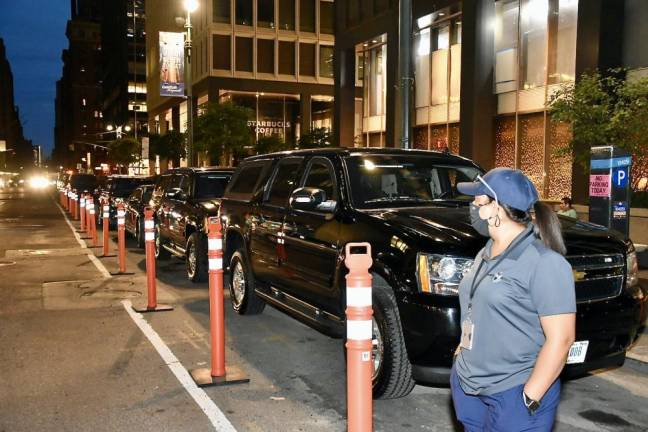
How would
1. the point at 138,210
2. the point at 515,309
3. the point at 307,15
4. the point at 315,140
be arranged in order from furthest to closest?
1. the point at 307,15
2. the point at 315,140
3. the point at 138,210
4. the point at 515,309

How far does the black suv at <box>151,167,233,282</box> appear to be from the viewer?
10.7 meters

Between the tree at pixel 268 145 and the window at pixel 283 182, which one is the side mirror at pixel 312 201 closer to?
the window at pixel 283 182

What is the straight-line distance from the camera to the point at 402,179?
6492mm

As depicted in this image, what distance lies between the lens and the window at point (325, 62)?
4994cm

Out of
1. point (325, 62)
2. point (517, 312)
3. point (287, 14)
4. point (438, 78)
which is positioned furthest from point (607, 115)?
point (287, 14)

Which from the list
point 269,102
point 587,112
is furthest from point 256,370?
point 269,102

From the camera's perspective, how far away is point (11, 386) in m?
5.65

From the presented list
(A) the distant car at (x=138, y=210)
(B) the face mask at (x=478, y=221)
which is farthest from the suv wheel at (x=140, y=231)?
(B) the face mask at (x=478, y=221)

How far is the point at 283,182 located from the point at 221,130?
2774 centimetres

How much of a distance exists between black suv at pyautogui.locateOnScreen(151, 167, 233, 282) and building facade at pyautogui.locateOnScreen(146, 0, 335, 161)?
3428 cm

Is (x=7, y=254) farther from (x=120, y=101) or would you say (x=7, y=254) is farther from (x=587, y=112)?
(x=120, y=101)

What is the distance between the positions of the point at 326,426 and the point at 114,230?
60.8 feet

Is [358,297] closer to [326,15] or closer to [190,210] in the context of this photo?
[190,210]

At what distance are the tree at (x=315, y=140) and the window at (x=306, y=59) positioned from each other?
47.1 feet
